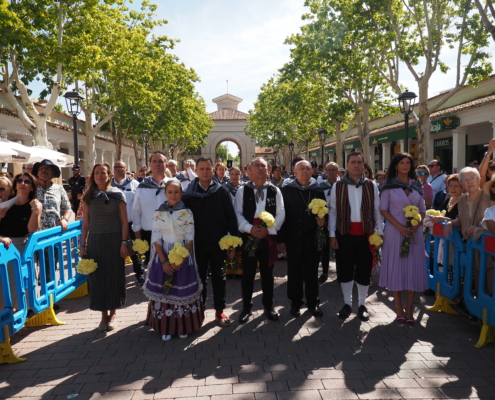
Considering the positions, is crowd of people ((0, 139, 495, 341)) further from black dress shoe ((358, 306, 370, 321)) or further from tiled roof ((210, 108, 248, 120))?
tiled roof ((210, 108, 248, 120))

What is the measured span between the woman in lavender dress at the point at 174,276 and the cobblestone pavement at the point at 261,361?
20 centimetres

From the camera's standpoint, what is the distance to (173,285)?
4.74 meters

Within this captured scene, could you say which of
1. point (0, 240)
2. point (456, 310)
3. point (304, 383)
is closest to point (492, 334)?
point (456, 310)

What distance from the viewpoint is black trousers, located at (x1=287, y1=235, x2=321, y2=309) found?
18.0ft

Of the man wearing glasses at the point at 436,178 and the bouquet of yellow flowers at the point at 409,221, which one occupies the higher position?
the man wearing glasses at the point at 436,178

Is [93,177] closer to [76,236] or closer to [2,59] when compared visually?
[76,236]

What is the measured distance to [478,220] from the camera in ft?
16.2

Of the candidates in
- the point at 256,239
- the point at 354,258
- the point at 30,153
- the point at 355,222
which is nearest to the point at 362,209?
the point at 355,222

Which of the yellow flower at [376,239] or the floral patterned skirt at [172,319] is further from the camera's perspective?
the yellow flower at [376,239]

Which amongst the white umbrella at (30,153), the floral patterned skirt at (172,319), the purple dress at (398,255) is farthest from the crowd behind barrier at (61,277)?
the white umbrella at (30,153)

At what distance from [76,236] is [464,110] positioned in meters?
19.0

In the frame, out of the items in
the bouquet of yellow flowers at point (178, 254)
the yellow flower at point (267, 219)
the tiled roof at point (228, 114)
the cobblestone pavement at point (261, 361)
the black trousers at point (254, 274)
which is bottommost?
the cobblestone pavement at point (261, 361)

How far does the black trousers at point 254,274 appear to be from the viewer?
5293mm

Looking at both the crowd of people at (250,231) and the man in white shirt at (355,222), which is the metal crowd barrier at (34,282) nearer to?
the crowd of people at (250,231)
